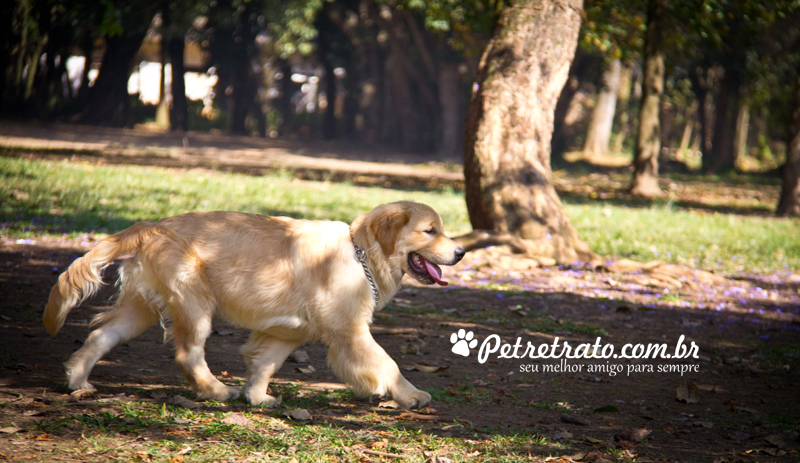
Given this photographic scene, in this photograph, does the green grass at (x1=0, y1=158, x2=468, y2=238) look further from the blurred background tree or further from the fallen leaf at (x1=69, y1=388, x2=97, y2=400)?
the fallen leaf at (x1=69, y1=388, x2=97, y2=400)

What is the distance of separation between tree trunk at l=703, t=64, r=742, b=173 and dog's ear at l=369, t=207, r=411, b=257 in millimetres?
26603

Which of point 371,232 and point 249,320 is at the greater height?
point 371,232

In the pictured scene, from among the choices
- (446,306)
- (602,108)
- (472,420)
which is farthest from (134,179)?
(602,108)

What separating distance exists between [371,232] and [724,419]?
2511 mm

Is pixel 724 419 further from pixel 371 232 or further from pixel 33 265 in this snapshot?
pixel 33 265

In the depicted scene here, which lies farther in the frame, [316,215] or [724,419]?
[316,215]

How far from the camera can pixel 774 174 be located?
28.0 metres

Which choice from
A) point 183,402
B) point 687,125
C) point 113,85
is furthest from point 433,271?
point 687,125

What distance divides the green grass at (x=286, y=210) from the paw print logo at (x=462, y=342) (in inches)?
194

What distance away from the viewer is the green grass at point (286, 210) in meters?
9.61

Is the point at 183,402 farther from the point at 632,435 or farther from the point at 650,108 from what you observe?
the point at 650,108

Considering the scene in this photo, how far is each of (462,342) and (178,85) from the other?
101ft

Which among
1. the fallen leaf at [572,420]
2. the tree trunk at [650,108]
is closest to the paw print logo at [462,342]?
the fallen leaf at [572,420]

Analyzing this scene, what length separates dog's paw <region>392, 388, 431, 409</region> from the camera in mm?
4055
